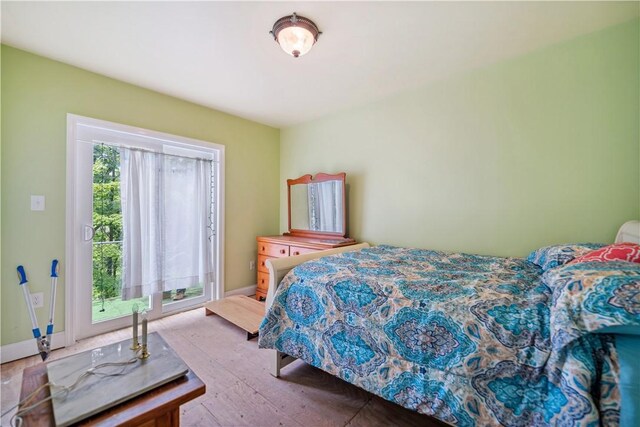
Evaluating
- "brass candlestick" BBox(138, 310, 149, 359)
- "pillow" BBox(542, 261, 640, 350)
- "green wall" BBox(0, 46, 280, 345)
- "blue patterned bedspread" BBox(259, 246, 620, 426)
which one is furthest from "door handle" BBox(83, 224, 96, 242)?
"pillow" BBox(542, 261, 640, 350)

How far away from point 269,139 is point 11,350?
3228 millimetres

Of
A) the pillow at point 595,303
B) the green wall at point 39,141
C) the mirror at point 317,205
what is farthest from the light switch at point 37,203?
the pillow at point 595,303

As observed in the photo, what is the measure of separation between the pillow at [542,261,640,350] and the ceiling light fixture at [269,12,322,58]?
1930 mm

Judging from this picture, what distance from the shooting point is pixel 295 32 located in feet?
5.67

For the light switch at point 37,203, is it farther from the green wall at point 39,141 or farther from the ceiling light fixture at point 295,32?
the ceiling light fixture at point 295,32

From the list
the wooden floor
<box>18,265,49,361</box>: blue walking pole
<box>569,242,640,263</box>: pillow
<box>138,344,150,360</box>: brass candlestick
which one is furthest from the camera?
<box>18,265,49,361</box>: blue walking pole

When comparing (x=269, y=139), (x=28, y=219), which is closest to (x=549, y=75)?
(x=269, y=139)

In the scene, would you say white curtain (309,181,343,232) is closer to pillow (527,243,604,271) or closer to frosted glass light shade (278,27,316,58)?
frosted glass light shade (278,27,316,58)

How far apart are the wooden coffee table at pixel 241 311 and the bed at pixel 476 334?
62cm

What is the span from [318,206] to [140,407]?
8.57 ft

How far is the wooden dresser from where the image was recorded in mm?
2902

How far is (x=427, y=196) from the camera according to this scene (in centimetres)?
264

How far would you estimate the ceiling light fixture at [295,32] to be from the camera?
1692 mm

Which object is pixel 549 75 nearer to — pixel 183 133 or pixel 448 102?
pixel 448 102
